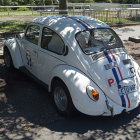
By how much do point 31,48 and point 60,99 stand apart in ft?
5.59

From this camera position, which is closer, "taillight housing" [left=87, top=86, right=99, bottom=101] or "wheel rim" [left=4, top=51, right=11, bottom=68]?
"taillight housing" [left=87, top=86, right=99, bottom=101]

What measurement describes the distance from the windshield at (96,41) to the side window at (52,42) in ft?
1.31

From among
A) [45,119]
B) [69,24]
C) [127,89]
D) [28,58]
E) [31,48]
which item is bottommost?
[45,119]

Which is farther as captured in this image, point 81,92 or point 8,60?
point 8,60

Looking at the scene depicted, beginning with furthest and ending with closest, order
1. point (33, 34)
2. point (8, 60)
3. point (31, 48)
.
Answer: point (8, 60) → point (33, 34) → point (31, 48)

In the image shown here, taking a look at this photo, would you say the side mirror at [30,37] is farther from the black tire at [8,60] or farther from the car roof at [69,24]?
the black tire at [8,60]

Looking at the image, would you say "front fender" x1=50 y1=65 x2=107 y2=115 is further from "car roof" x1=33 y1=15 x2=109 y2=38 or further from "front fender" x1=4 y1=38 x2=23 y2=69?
"front fender" x1=4 y1=38 x2=23 y2=69

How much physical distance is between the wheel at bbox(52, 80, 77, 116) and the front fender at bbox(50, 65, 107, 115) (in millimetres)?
126

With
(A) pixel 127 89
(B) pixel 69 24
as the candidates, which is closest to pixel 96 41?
(B) pixel 69 24

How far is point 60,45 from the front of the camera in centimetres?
588

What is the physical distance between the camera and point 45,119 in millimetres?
5371

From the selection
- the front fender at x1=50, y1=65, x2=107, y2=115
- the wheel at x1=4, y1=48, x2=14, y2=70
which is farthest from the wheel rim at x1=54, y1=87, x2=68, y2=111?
the wheel at x1=4, y1=48, x2=14, y2=70

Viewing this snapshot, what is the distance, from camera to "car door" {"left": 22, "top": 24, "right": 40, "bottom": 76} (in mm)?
6605

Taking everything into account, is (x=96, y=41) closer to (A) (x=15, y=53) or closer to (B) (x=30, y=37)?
(B) (x=30, y=37)
